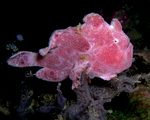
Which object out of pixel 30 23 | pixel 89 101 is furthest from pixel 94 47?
pixel 30 23

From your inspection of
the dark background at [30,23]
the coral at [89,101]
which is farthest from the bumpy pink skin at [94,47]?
the dark background at [30,23]

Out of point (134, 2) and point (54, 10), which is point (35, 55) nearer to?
point (54, 10)

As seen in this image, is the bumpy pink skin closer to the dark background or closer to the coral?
the coral

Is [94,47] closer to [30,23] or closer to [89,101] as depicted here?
[89,101]

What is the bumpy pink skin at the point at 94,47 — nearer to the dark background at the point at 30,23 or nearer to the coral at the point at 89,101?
the coral at the point at 89,101

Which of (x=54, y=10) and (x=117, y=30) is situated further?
(x=54, y=10)

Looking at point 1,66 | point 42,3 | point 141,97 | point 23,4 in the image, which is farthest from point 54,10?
point 141,97
